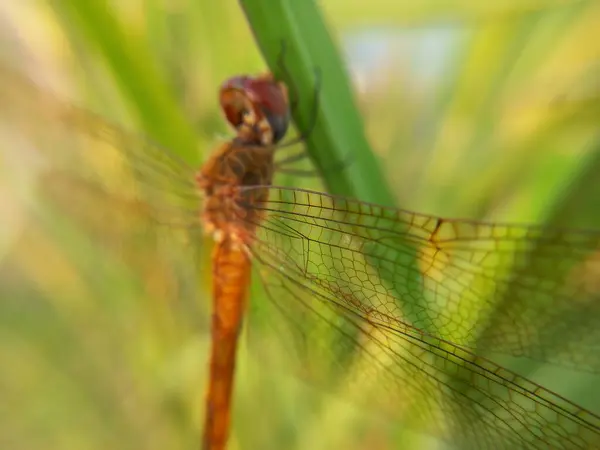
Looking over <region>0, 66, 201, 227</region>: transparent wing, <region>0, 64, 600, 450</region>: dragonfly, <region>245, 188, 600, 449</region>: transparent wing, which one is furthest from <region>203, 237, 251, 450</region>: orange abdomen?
<region>245, 188, 600, 449</region>: transparent wing

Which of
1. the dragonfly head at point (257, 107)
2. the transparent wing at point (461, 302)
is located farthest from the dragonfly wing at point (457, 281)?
the dragonfly head at point (257, 107)

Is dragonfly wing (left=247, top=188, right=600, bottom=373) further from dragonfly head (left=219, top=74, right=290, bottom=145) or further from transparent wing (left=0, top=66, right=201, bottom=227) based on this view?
transparent wing (left=0, top=66, right=201, bottom=227)

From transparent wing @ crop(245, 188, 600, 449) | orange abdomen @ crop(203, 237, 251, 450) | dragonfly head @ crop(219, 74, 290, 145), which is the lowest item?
orange abdomen @ crop(203, 237, 251, 450)

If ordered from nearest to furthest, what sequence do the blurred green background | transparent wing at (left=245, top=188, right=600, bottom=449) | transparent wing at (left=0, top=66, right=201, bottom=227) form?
transparent wing at (left=245, top=188, right=600, bottom=449)
the blurred green background
transparent wing at (left=0, top=66, right=201, bottom=227)

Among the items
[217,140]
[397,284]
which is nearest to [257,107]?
[217,140]

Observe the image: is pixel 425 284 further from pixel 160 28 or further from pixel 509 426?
pixel 160 28

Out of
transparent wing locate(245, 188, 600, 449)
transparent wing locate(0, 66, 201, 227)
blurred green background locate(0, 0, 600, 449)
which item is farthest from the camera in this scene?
transparent wing locate(0, 66, 201, 227)

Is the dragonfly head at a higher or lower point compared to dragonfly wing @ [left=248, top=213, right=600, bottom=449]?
higher
